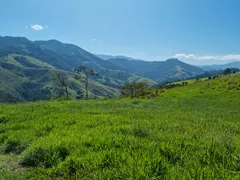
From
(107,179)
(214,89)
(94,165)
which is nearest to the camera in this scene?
(107,179)

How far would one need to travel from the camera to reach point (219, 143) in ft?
25.6

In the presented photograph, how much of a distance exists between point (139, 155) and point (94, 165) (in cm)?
145

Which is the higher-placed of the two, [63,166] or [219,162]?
[219,162]

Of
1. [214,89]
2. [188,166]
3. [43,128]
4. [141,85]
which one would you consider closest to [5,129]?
[43,128]

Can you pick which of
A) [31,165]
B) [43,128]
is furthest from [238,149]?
[43,128]

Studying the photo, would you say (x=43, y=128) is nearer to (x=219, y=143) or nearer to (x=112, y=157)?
(x=112, y=157)

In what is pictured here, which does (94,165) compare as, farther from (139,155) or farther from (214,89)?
(214,89)

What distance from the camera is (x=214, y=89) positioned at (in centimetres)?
5947

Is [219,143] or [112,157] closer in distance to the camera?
[112,157]

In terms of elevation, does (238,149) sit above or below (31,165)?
above

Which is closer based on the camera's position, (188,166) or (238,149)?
(188,166)

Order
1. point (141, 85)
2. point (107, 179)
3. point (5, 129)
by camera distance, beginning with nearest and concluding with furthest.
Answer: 1. point (107, 179)
2. point (5, 129)
3. point (141, 85)

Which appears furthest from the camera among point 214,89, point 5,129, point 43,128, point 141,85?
point 141,85

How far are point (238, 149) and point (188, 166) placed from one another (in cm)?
209
